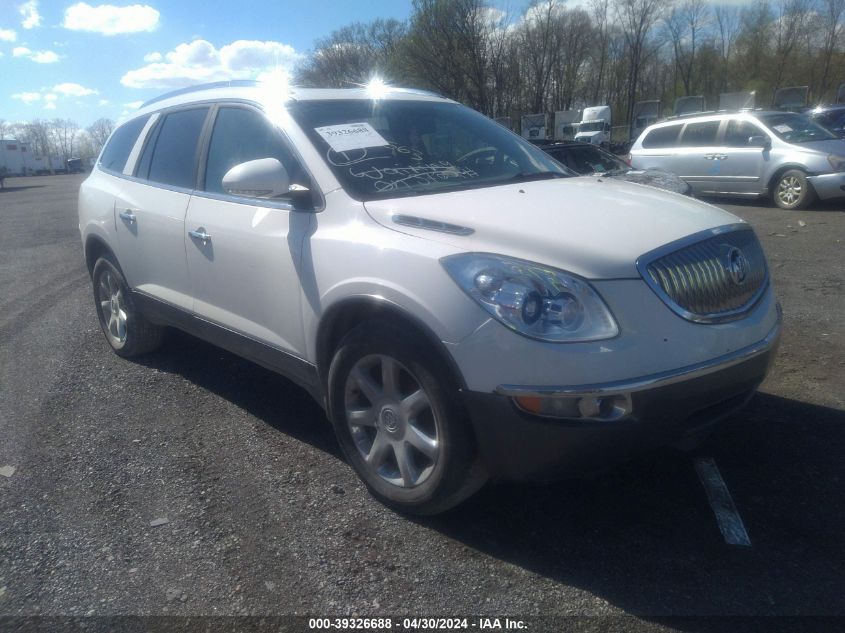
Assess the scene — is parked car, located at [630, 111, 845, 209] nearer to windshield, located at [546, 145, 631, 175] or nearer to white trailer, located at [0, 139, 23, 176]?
windshield, located at [546, 145, 631, 175]

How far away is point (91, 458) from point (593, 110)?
48558 millimetres

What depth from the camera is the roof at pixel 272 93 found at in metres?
3.82

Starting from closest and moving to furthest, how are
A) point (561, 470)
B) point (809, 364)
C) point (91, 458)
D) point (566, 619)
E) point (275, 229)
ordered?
1. point (566, 619)
2. point (561, 470)
3. point (275, 229)
4. point (91, 458)
5. point (809, 364)

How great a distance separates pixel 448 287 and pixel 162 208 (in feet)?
8.03

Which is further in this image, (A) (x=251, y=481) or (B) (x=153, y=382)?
(B) (x=153, y=382)

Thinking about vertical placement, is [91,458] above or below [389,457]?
below

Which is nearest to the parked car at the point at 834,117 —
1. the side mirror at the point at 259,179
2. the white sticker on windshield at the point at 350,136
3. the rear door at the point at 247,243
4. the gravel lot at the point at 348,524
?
the gravel lot at the point at 348,524

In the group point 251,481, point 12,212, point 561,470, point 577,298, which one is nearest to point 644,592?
point 561,470

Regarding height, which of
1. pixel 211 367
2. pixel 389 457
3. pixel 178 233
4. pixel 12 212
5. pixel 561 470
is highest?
pixel 178 233

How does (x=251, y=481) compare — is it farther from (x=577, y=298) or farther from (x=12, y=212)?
(x=12, y=212)

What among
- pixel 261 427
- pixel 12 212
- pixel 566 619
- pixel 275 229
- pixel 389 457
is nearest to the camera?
pixel 566 619

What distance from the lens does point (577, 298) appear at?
2506 mm

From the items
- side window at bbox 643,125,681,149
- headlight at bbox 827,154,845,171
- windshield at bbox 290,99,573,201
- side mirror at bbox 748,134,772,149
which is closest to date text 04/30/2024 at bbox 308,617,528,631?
windshield at bbox 290,99,573,201

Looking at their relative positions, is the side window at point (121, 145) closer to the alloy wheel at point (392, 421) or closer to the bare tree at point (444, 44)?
the alloy wheel at point (392, 421)
